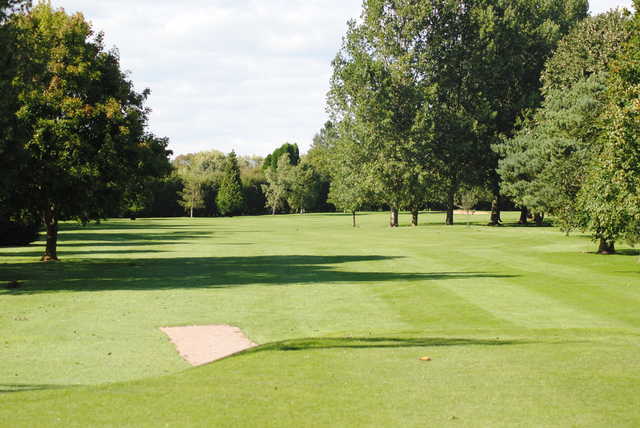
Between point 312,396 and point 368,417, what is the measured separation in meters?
1.05

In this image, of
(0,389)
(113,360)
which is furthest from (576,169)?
(0,389)

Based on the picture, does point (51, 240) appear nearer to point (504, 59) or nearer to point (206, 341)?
point (206, 341)

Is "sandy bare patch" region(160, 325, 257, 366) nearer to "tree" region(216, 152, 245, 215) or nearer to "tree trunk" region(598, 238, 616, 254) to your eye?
"tree trunk" region(598, 238, 616, 254)

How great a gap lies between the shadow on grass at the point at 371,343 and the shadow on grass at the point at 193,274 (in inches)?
413

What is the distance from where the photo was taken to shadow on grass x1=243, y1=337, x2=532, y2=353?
1089cm

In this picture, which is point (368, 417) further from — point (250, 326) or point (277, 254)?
point (277, 254)

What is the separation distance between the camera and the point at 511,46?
62562 millimetres

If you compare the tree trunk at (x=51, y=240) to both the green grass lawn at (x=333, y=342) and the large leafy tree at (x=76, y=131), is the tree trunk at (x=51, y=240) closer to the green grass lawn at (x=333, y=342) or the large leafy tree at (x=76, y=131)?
the large leafy tree at (x=76, y=131)

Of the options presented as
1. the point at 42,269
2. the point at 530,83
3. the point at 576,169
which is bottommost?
the point at 42,269

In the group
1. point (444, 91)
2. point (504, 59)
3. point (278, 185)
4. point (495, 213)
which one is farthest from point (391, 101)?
point (278, 185)

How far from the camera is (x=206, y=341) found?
1286cm

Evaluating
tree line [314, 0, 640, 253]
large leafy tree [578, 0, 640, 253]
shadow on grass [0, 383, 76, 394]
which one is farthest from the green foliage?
shadow on grass [0, 383, 76, 394]

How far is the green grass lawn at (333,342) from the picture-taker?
6984 millimetres

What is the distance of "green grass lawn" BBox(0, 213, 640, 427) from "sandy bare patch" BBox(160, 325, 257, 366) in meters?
0.30
